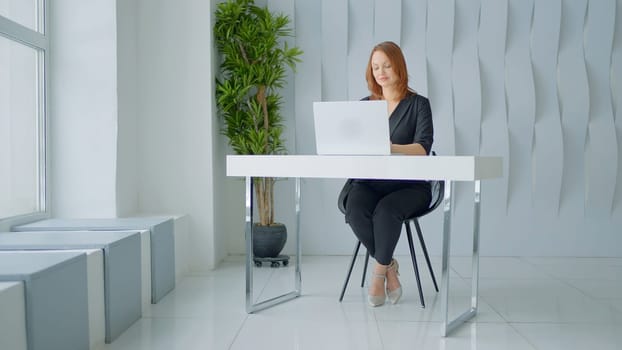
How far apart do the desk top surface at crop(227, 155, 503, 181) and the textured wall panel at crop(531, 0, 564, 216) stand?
6.29 ft

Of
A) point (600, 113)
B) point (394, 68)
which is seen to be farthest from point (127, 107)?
point (600, 113)

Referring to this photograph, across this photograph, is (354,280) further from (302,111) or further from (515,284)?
(302,111)

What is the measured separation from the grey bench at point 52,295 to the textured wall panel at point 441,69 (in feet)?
9.78

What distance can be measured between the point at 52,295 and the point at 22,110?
1596 mm

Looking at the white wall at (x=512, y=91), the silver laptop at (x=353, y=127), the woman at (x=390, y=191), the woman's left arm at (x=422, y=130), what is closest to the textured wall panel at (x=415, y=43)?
the white wall at (x=512, y=91)

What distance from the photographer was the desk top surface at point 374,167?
247 cm

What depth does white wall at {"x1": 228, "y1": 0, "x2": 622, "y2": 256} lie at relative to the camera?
4.55 meters

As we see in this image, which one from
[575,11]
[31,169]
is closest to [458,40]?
[575,11]

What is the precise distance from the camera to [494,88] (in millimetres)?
4590

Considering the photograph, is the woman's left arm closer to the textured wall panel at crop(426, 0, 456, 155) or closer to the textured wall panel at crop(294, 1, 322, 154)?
the textured wall panel at crop(426, 0, 456, 155)

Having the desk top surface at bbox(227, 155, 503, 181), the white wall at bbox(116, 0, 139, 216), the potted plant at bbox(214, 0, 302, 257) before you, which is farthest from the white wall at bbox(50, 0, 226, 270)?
the desk top surface at bbox(227, 155, 503, 181)

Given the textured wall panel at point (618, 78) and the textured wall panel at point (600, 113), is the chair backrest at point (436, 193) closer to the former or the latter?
the textured wall panel at point (600, 113)

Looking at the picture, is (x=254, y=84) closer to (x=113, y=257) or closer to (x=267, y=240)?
(x=267, y=240)

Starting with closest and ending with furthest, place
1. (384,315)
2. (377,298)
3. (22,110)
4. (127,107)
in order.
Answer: (384,315) → (377,298) → (22,110) → (127,107)
